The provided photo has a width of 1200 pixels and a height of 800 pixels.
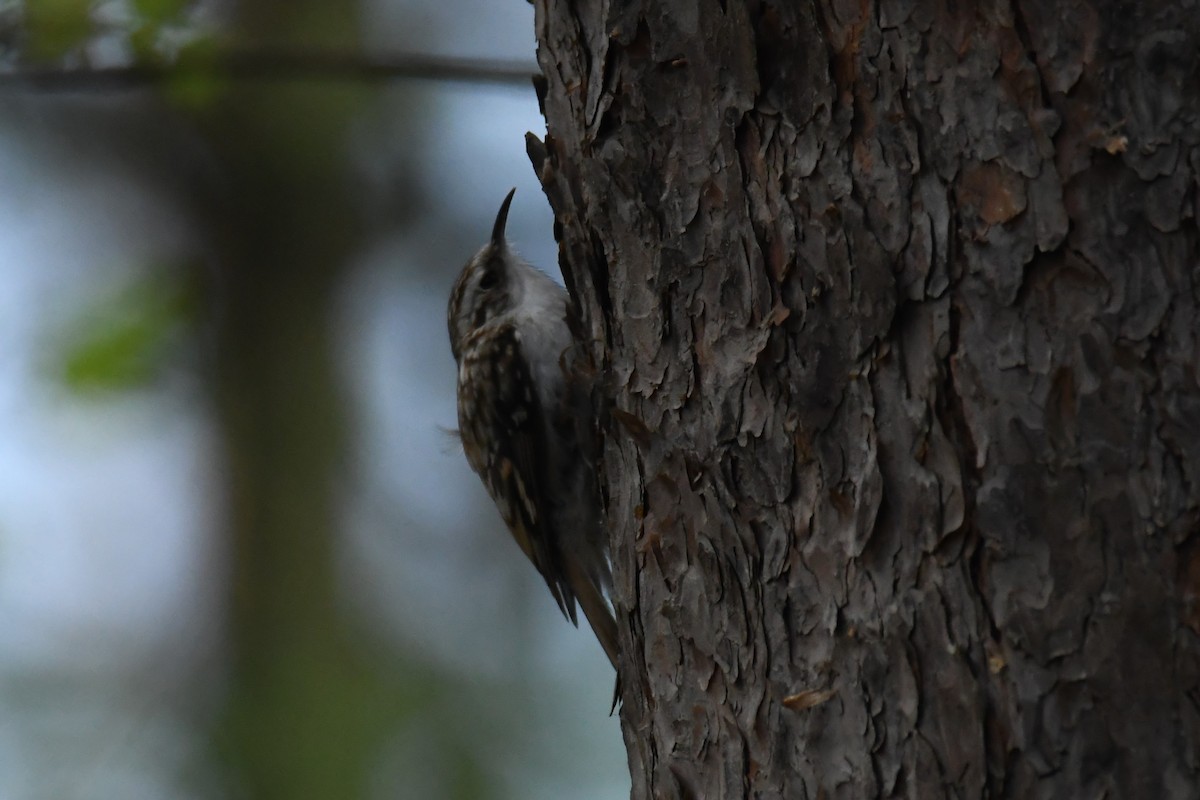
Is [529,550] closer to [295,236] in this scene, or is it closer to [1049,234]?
[1049,234]

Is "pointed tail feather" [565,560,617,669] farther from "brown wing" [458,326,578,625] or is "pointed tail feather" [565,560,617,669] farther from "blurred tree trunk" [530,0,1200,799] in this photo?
"blurred tree trunk" [530,0,1200,799]

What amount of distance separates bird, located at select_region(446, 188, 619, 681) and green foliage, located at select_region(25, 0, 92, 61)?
1206mm

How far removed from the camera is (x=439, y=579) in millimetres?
6680

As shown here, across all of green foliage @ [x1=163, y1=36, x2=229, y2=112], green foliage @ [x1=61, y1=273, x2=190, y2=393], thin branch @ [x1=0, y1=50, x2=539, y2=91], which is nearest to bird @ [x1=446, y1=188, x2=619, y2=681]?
thin branch @ [x1=0, y1=50, x2=539, y2=91]

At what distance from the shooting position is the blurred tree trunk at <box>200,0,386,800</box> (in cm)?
597

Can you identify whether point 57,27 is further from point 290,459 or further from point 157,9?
point 290,459

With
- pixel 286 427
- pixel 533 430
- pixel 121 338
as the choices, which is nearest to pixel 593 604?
pixel 533 430

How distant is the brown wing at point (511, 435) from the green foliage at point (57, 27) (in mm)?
1316

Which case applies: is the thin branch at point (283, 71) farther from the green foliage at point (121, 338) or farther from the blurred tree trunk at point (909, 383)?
the green foliage at point (121, 338)

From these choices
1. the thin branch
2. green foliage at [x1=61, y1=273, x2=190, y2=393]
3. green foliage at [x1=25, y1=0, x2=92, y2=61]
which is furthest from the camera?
green foliage at [x1=61, y1=273, x2=190, y2=393]

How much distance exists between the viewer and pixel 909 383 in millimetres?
1477

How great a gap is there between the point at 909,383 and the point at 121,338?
3.93 metres

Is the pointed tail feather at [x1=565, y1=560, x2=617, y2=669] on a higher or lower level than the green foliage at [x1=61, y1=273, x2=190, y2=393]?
lower

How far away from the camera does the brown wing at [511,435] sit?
3092 mm
